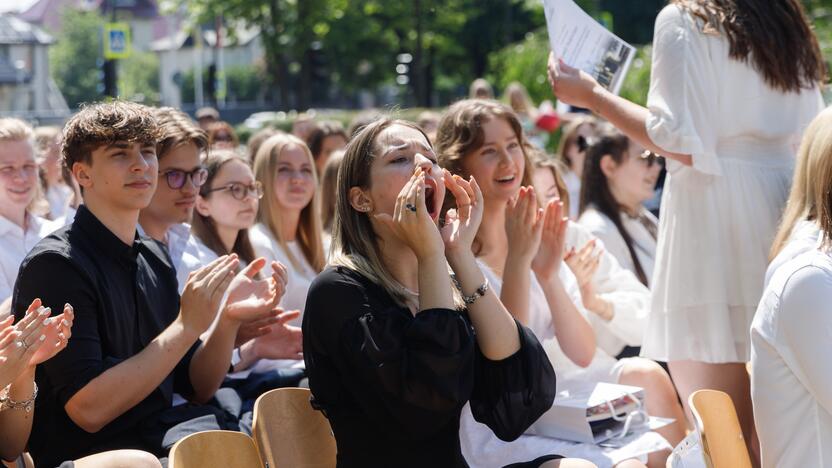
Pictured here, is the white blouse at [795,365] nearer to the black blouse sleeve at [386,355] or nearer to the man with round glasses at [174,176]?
the black blouse sleeve at [386,355]

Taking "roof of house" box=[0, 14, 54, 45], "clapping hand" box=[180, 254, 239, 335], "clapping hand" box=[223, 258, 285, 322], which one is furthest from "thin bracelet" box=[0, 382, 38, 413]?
"roof of house" box=[0, 14, 54, 45]

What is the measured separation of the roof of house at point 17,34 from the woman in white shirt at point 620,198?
62845 mm

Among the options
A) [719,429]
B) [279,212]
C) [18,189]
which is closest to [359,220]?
[719,429]

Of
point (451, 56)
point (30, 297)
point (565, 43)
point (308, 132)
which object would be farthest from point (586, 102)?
point (451, 56)

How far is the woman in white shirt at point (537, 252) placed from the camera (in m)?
4.11

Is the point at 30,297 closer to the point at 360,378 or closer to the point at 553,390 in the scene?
the point at 360,378

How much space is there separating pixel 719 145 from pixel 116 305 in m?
2.20

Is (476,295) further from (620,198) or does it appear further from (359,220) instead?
(620,198)

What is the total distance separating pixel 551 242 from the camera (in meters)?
4.09

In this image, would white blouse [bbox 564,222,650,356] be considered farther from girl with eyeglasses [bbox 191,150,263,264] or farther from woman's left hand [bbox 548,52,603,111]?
girl with eyeglasses [bbox 191,150,263,264]

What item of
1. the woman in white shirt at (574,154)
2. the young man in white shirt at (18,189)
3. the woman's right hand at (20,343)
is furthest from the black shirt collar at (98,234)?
the woman in white shirt at (574,154)

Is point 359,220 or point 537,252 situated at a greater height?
point 359,220

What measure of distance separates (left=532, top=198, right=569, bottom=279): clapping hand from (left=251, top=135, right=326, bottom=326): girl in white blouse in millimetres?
1542

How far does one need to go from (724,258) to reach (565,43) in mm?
984
